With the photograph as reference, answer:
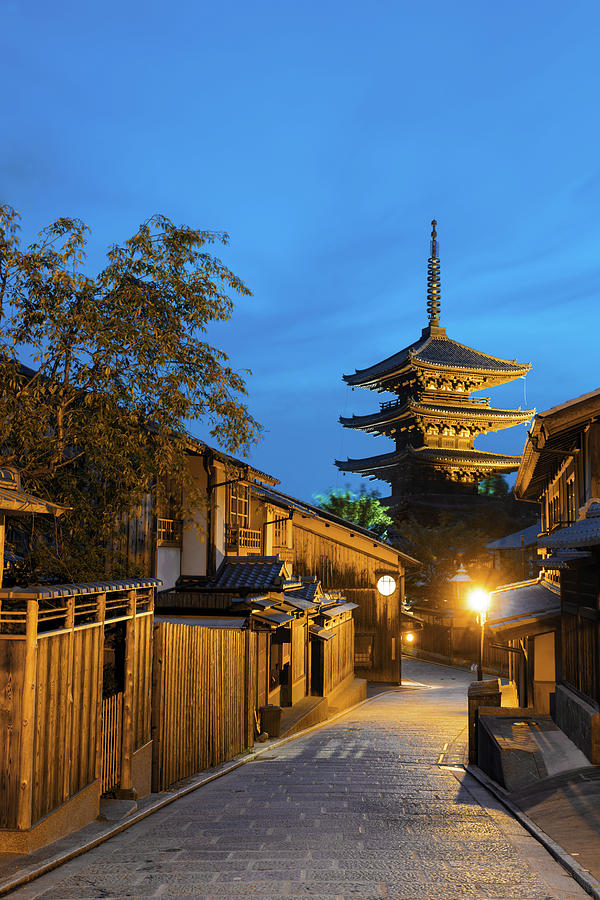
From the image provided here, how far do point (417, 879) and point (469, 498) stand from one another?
1793 inches

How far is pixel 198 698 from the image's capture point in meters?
11.9

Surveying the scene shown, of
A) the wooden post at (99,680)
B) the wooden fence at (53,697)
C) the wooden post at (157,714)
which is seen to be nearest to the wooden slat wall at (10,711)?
the wooden fence at (53,697)

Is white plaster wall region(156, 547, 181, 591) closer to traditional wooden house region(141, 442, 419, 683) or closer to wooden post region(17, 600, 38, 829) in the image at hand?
traditional wooden house region(141, 442, 419, 683)

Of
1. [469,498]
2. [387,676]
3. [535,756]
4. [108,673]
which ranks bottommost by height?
[387,676]

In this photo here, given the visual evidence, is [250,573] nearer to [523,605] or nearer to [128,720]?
[523,605]

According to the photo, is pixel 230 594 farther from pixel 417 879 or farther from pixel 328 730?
pixel 417 879

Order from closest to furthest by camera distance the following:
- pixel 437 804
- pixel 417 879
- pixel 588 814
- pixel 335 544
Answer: pixel 417 879
pixel 588 814
pixel 437 804
pixel 335 544

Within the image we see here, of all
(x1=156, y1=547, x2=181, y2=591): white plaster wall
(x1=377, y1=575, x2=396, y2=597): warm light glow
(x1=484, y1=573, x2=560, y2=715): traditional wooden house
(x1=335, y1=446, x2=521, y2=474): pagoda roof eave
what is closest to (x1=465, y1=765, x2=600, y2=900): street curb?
(x1=484, y1=573, x2=560, y2=715): traditional wooden house

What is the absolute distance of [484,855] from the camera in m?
6.94

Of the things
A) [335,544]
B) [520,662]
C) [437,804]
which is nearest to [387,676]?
[335,544]

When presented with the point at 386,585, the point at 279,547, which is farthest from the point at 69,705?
the point at 386,585

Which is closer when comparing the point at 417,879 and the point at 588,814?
the point at 417,879

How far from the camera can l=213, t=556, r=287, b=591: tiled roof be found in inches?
718

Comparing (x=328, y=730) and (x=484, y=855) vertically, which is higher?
(x=484, y=855)
